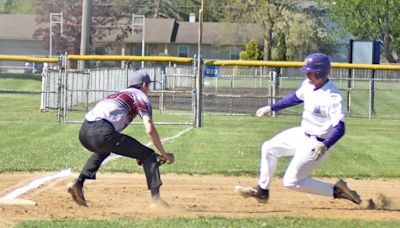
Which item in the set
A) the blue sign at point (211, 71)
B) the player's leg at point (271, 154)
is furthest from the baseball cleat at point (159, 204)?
the blue sign at point (211, 71)

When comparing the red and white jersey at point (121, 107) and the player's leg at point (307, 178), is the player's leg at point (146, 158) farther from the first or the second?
the player's leg at point (307, 178)

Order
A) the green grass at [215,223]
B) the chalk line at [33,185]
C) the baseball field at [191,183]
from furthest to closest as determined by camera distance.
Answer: the chalk line at [33,185], the baseball field at [191,183], the green grass at [215,223]

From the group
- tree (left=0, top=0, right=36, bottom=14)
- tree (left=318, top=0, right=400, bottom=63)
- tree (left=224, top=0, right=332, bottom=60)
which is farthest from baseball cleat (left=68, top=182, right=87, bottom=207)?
tree (left=0, top=0, right=36, bottom=14)

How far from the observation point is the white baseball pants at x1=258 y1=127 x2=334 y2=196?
8.67 m

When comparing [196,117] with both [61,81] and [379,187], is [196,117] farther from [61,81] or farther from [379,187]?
[379,187]

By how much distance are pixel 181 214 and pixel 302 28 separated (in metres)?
51.2

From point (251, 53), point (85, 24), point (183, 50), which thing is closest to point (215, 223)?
point (85, 24)

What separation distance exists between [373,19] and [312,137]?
44.5 meters

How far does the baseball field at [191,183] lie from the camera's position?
8.34 metres

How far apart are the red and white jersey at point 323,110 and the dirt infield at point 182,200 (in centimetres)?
99

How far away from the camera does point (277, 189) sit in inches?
439

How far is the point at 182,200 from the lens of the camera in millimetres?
9906

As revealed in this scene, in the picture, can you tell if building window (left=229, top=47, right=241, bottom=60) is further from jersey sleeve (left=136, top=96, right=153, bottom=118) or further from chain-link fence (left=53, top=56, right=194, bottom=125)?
jersey sleeve (left=136, top=96, right=153, bottom=118)

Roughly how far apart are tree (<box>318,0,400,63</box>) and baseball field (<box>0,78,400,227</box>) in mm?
30990
